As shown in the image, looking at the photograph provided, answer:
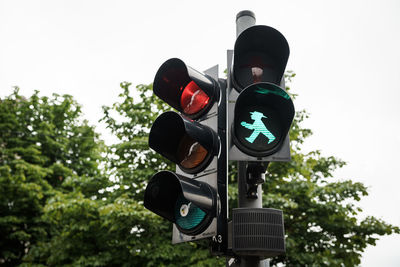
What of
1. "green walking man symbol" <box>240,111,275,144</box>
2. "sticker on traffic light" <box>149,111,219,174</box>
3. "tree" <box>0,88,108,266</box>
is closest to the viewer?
"green walking man symbol" <box>240,111,275,144</box>

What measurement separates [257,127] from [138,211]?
271 inches

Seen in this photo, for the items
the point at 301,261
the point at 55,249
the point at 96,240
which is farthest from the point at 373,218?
the point at 55,249

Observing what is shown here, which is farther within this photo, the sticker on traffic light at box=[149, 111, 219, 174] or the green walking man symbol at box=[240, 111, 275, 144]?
the sticker on traffic light at box=[149, 111, 219, 174]

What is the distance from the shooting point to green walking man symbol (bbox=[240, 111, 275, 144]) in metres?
2.31

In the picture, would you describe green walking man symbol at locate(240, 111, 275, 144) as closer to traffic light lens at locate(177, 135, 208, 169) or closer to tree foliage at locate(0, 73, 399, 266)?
traffic light lens at locate(177, 135, 208, 169)

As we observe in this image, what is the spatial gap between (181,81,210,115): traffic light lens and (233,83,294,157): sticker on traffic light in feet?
1.63

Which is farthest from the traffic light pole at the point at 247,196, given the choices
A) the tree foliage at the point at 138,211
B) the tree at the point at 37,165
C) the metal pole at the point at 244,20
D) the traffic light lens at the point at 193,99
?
the tree at the point at 37,165

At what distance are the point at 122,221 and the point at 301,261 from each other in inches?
191

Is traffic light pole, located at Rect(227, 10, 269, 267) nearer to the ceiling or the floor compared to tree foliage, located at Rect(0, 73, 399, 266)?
nearer to the floor

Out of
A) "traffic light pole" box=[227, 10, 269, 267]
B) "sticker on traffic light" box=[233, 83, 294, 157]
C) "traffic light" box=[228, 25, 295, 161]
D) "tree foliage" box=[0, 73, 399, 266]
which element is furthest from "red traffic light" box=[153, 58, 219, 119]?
"tree foliage" box=[0, 73, 399, 266]

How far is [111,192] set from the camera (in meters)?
10.7

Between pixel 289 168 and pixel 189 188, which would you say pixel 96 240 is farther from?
pixel 189 188

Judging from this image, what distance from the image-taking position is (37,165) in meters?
15.0

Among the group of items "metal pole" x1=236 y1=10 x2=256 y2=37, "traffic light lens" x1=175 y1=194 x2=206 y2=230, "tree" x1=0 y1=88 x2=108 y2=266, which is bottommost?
"traffic light lens" x1=175 y1=194 x2=206 y2=230
